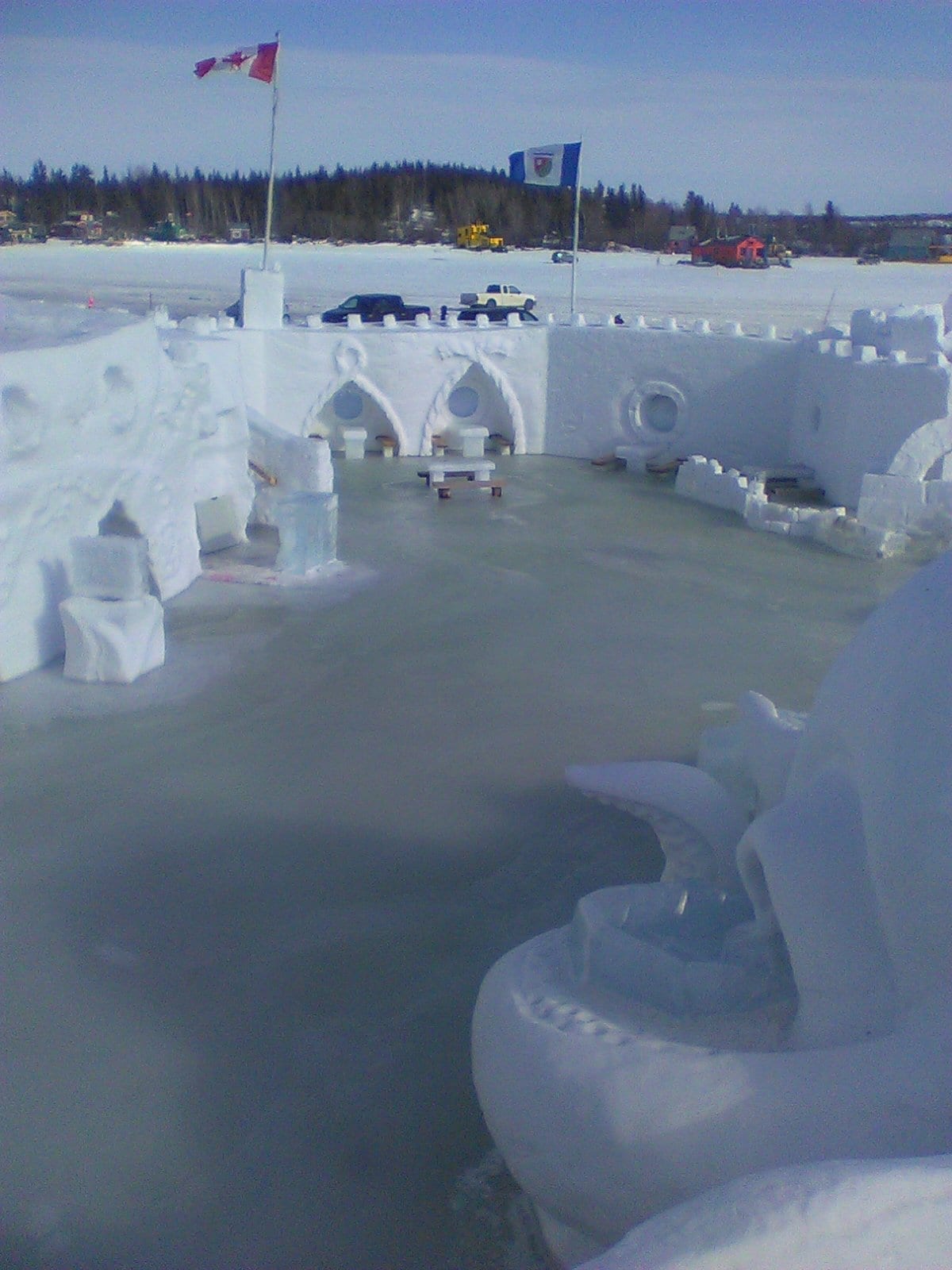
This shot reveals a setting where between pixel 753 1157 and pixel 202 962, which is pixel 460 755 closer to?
pixel 202 962

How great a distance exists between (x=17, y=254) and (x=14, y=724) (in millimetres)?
44386

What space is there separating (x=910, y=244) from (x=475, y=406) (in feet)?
85.7

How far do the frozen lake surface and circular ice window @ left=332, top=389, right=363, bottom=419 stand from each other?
8181 millimetres

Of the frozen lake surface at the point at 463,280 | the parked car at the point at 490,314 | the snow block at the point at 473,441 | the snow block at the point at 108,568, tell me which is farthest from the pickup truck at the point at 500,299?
the snow block at the point at 108,568

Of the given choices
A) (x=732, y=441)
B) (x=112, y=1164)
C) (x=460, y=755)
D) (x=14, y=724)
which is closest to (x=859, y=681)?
(x=112, y=1164)

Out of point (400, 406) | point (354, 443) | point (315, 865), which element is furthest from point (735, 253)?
point (315, 865)

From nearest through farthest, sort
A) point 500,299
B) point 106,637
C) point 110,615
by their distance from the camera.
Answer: point 106,637 < point 110,615 < point 500,299

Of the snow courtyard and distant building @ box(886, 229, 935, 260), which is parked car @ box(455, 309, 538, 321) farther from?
distant building @ box(886, 229, 935, 260)

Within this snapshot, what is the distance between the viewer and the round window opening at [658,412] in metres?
18.6

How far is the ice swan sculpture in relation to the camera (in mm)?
3236

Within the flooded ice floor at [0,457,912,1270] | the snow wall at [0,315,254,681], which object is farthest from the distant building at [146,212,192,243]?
the flooded ice floor at [0,457,912,1270]

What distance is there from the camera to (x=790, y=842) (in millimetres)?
3961

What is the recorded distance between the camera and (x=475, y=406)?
1992 centimetres

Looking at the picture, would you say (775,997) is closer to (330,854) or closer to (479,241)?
(330,854)
